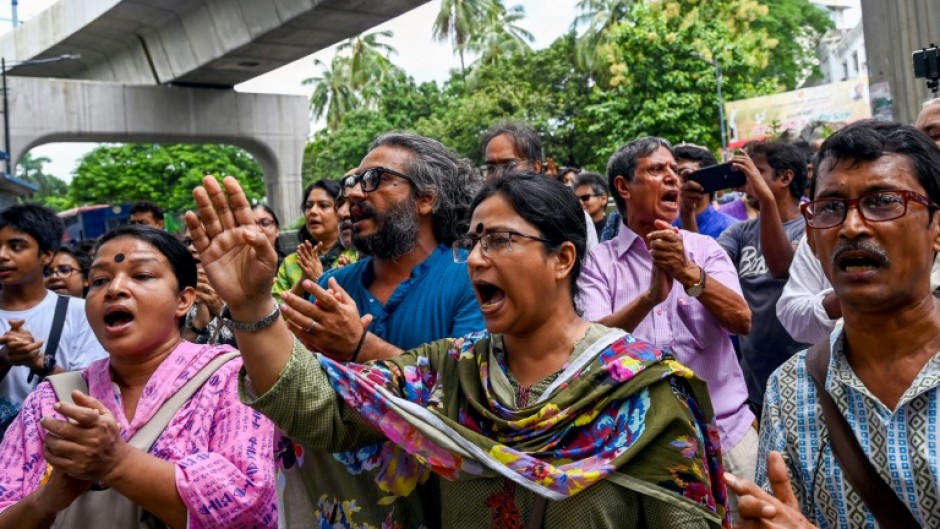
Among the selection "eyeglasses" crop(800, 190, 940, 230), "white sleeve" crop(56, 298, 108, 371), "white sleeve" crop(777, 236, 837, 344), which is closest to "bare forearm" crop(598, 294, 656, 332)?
"white sleeve" crop(777, 236, 837, 344)

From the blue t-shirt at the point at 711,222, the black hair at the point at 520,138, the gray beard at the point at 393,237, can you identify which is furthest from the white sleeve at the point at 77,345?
the blue t-shirt at the point at 711,222

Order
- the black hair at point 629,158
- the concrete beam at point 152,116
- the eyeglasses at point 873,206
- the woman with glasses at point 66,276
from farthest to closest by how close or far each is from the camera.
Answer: the concrete beam at point 152,116 → the woman with glasses at point 66,276 → the black hair at point 629,158 → the eyeglasses at point 873,206

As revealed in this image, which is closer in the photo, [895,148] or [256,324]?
[895,148]

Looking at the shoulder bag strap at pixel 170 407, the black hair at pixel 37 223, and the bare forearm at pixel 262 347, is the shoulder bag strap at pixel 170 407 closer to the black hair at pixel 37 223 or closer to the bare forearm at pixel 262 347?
the bare forearm at pixel 262 347

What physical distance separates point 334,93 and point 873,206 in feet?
163

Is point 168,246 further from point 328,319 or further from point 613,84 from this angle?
point 613,84

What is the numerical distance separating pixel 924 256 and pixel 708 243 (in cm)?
164

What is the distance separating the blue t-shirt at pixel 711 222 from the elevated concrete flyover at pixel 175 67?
27.7 ft

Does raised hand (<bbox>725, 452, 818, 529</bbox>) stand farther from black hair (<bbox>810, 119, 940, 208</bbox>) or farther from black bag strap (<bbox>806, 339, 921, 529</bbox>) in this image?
black hair (<bbox>810, 119, 940, 208</bbox>)

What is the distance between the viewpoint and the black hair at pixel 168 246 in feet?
9.60

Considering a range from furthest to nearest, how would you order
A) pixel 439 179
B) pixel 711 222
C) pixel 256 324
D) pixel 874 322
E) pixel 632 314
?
pixel 711 222
pixel 632 314
pixel 439 179
pixel 256 324
pixel 874 322

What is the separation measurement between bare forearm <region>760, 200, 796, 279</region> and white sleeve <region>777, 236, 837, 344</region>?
2.45 ft

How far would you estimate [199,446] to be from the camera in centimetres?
260

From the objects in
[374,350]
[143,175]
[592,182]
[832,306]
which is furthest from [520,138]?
[143,175]
